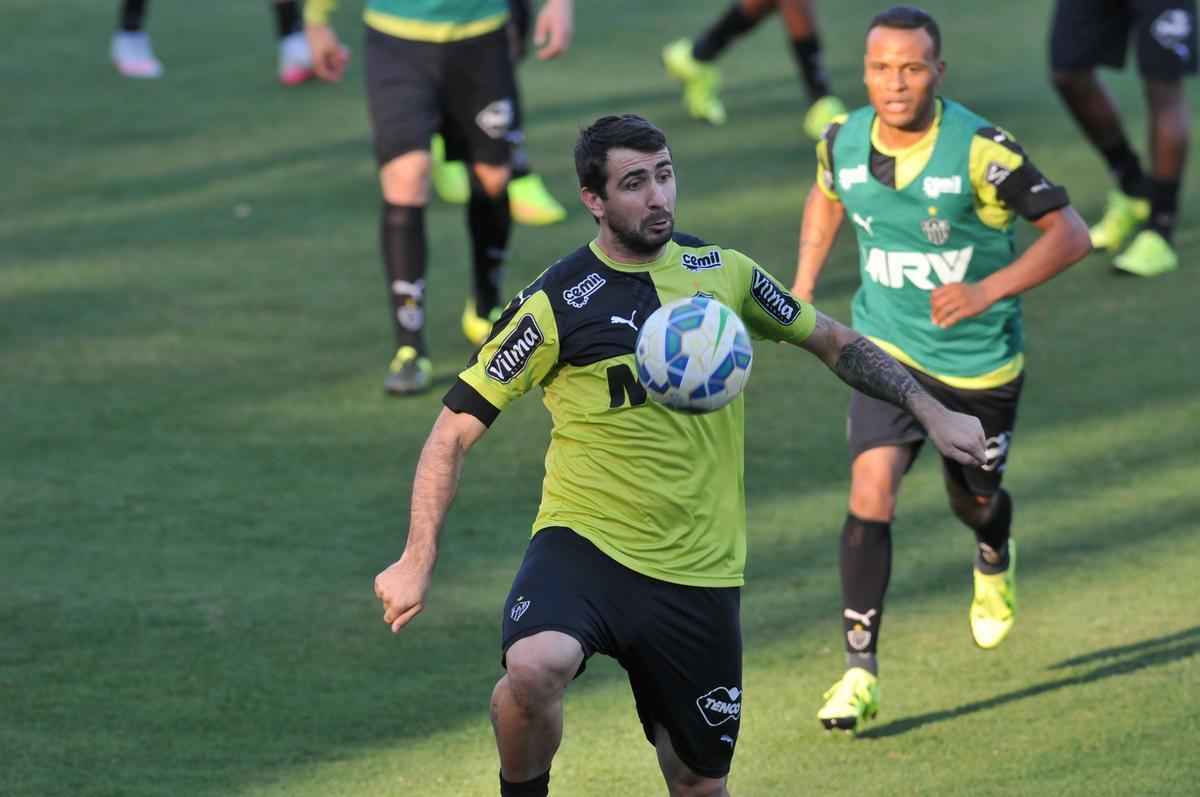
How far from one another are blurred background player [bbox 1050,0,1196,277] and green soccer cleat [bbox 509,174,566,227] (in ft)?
9.56

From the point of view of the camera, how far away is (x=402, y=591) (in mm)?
4625

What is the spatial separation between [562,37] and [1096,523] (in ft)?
12.5

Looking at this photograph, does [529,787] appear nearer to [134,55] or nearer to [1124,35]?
[1124,35]

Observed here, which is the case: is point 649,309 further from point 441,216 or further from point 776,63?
point 776,63

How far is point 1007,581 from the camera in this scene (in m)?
6.94

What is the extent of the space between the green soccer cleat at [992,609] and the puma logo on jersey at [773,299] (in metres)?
2.05

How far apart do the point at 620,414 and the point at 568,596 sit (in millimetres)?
445

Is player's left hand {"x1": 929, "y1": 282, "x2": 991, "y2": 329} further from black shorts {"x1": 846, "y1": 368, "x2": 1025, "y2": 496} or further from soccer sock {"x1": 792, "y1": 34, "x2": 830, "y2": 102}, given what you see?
soccer sock {"x1": 792, "y1": 34, "x2": 830, "y2": 102}

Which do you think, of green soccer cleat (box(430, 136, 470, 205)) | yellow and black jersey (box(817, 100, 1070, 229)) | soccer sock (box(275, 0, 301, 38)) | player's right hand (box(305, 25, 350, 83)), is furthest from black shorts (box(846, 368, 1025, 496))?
soccer sock (box(275, 0, 301, 38))

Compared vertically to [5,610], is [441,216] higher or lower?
lower

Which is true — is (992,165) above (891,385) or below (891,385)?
below

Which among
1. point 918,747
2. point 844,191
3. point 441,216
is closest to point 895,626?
point 918,747

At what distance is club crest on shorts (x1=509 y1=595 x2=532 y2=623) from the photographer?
4.89 meters

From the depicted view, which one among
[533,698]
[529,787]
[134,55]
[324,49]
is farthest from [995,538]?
[134,55]
